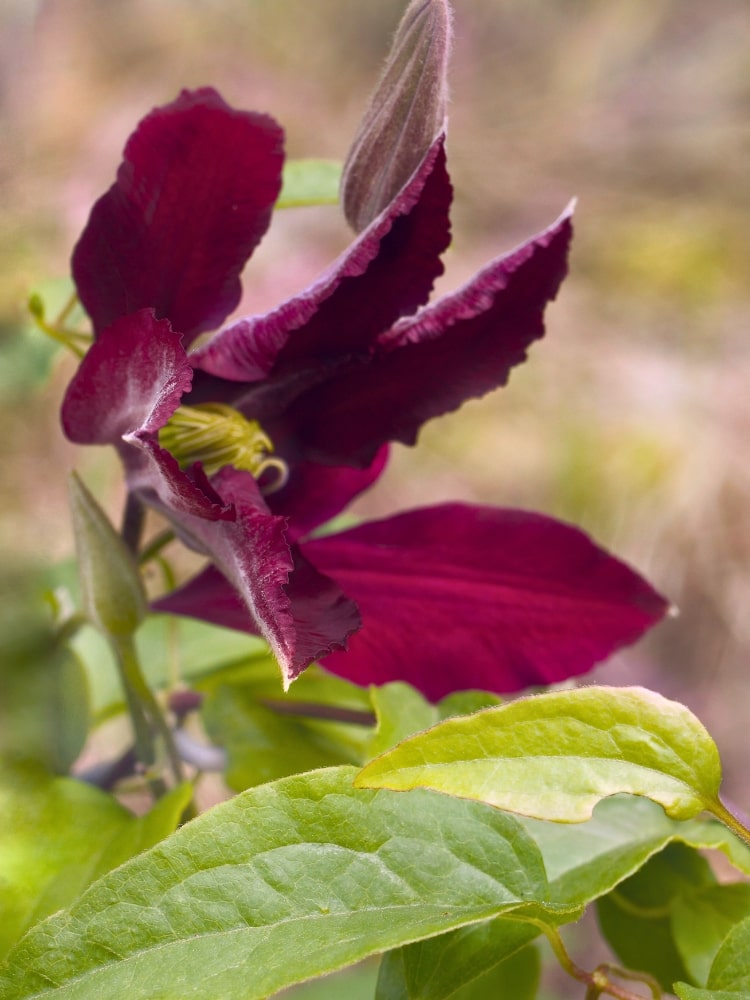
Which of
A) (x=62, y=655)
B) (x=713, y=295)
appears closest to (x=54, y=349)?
(x=62, y=655)

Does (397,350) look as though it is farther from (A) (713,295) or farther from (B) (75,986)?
(A) (713,295)

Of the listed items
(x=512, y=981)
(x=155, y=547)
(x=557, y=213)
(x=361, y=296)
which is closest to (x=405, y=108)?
(x=361, y=296)

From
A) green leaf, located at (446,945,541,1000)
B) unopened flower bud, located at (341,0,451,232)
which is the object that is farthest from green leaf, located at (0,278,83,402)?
green leaf, located at (446,945,541,1000)

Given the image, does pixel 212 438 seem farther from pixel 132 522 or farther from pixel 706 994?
pixel 706 994

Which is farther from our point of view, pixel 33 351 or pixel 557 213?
pixel 557 213

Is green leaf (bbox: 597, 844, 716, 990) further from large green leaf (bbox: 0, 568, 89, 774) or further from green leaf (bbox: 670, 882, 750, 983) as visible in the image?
large green leaf (bbox: 0, 568, 89, 774)

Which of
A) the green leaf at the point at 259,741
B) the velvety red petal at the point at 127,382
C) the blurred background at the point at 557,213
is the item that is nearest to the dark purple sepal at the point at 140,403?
the velvety red petal at the point at 127,382
